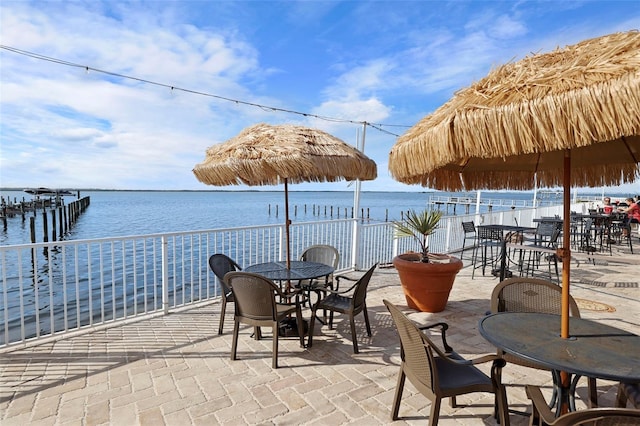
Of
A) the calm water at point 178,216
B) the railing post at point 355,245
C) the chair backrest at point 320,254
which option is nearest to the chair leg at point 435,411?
the chair backrest at point 320,254

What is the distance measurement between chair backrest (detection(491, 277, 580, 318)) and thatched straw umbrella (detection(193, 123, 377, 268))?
1.81 meters

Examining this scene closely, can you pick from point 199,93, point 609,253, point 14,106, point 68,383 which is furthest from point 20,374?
point 609,253

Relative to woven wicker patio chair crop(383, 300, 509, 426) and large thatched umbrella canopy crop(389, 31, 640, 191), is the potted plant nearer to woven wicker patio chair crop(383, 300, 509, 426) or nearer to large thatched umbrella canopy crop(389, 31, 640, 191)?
woven wicker patio chair crop(383, 300, 509, 426)

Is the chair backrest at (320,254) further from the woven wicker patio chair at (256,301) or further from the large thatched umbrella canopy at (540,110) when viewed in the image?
the large thatched umbrella canopy at (540,110)

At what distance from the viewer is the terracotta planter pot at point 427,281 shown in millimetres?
4211

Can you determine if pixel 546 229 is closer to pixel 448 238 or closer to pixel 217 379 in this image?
pixel 448 238

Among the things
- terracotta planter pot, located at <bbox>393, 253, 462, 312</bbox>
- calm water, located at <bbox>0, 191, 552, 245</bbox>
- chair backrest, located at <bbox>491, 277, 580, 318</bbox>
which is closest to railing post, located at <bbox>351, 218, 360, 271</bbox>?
calm water, located at <bbox>0, 191, 552, 245</bbox>

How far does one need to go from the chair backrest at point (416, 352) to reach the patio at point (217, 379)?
0.46 metres

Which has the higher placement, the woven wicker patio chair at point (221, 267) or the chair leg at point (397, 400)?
A: the woven wicker patio chair at point (221, 267)

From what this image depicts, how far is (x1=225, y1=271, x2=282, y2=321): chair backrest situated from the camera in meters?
2.92

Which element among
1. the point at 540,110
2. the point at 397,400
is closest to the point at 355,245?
the point at 397,400

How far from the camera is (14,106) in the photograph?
6992 mm

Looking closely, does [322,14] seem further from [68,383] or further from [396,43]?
[68,383]

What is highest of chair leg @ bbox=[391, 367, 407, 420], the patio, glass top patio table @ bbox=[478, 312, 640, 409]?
glass top patio table @ bbox=[478, 312, 640, 409]
